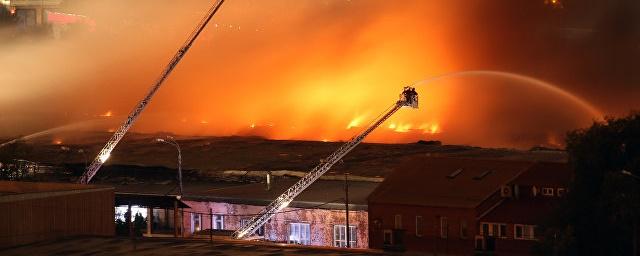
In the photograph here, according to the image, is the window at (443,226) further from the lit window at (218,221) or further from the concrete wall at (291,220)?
the lit window at (218,221)

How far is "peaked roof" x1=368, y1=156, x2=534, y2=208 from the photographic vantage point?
3316 centimetres

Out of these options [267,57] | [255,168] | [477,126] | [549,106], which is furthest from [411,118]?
[255,168]

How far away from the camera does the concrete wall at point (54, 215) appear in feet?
92.4

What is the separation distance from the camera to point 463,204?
32688 millimetres

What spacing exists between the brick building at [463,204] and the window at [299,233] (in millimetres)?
3175

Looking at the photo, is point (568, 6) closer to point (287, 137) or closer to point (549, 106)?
point (549, 106)

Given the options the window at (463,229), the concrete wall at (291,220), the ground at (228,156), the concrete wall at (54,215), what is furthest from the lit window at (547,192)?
the concrete wall at (54,215)

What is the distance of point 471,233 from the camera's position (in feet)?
107

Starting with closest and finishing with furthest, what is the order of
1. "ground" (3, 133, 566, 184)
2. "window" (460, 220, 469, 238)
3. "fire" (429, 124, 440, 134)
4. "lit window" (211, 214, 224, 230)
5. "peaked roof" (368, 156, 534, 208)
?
"window" (460, 220, 469, 238) → "peaked roof" (368, 156, 534, 208) → "lit window" (211, 214, 224, 230) → "ground" (3, 133, 566, 184) → "fire" (429, 124, 440, 134)

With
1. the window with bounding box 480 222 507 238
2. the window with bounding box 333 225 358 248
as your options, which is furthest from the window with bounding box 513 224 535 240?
the window with bounding box 333 225 358 248

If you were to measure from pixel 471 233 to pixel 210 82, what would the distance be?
2238 inches

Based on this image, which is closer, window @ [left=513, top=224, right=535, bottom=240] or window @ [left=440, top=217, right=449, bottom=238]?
window @ [left=513, top=224, right=535, bottom=240]

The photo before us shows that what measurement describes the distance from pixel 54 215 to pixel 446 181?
11.9m

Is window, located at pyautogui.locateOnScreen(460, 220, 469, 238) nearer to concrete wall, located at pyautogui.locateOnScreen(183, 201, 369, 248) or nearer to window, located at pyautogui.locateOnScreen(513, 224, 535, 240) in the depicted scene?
window, located at pyautogui.locateOnScreen(513, 224, 535, 240)
